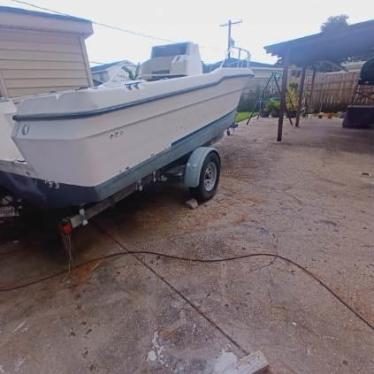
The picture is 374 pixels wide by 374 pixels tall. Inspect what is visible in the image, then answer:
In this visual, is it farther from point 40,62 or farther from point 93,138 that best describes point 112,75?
point 93,138

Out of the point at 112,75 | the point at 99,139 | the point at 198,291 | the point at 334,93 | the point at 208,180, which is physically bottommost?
the point at 334,93

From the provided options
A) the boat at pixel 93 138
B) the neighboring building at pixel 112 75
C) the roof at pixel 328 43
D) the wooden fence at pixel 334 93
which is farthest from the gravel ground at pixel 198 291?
the wooden fence at pixel 334 93

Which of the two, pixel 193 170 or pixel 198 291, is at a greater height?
pixel 193 170

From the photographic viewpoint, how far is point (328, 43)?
6.02 m

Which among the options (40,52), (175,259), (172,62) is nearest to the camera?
(175,259)

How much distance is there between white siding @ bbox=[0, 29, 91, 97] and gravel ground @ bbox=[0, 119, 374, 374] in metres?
2.56

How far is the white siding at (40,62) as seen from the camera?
13.9 feet

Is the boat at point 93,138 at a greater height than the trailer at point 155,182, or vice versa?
the boat at point 93,138

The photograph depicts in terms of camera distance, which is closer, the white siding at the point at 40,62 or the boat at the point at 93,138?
the boat at the point at 93,138

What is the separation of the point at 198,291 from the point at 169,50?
3576mm

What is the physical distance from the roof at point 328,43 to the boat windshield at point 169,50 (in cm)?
349

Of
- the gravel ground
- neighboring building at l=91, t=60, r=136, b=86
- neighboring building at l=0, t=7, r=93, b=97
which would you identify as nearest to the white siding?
neighboring building at l=0, t=7, r=93, b=97

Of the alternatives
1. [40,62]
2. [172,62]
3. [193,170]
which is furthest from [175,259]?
[40,62]

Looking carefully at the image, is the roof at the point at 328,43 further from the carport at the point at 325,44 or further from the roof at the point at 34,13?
the roof at the point at 34,13
